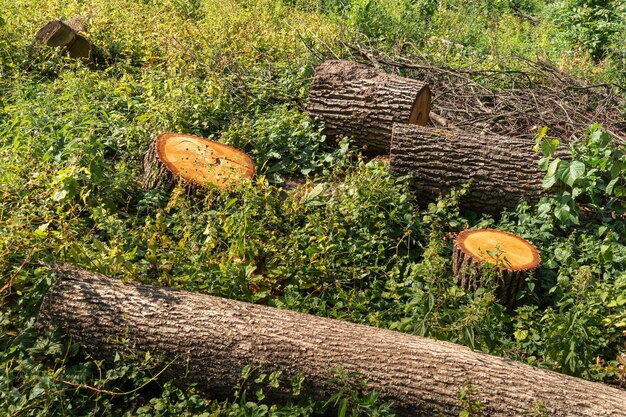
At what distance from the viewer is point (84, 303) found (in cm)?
402

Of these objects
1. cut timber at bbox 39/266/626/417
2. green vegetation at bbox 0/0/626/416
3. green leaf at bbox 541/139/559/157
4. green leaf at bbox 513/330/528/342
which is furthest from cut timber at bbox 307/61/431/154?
cut timber at bbox 39/266/626/417

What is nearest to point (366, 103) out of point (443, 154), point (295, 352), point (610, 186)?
point (443, 154)

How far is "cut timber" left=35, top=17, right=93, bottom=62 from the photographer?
8414 mm

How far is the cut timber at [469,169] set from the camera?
593cm

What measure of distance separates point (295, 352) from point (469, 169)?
9.01 feet

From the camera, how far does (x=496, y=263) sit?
4809mm

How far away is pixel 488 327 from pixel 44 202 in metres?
3.09

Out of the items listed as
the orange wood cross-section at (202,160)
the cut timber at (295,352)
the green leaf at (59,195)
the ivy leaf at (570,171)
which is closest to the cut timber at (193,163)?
the orange wood cross-section at (202,160)

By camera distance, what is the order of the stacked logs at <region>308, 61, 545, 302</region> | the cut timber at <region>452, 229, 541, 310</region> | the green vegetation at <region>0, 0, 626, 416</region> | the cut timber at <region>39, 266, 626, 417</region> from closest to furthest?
1. the cut timber at <region>39, 266, 626, 417</region>
2. the green vegetation at <region>0, 0, 626, 416</region>
3. the cut timber at <region>452, 229, 541, 310</region>
4. the stacked logs at <region>308, 61, 545, 302</region>

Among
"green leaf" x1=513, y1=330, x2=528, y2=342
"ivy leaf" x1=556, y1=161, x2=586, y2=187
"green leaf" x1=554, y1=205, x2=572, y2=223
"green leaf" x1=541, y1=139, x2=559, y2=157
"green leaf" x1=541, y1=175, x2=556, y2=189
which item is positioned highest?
"green leaf" x1=541, y1=139, x2=559, y2=157

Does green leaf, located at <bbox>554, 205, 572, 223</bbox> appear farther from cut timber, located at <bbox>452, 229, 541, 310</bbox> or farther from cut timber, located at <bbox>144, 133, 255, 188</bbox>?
cut timber, located at <bbox>144, 133, 255, 188</bbox>

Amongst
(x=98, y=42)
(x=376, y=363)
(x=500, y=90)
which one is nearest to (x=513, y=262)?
(x=376, y=363)

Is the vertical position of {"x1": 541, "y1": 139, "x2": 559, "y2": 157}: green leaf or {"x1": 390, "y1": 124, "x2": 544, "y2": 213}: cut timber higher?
{"x1": 541, "y1": 139, "x2": 559, "y2": 157}: green leaf

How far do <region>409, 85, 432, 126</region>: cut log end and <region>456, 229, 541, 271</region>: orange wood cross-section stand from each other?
6.01ft
